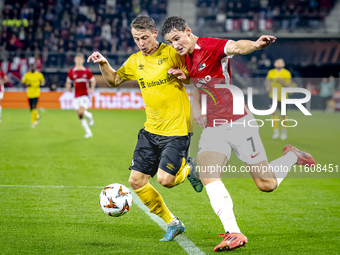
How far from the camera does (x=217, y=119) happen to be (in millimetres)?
4344

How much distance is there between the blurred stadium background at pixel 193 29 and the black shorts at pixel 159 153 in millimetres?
20475

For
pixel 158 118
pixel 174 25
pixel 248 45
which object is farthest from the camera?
pixel 158 118

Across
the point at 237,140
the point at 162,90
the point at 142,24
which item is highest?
the point at 142,24

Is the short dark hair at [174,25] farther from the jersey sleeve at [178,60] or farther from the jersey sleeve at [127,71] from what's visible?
the jersey sleeve at [127,71]

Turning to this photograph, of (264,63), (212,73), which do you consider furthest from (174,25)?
(264,63)

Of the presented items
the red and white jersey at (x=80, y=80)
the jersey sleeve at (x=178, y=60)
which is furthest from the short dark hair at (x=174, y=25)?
the red and white jersey at (x=80, y=80)

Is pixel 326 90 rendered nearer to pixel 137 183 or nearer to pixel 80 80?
pixel 80 80

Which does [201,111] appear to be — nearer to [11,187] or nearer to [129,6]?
[11,187]

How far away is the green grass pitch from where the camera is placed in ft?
13.6

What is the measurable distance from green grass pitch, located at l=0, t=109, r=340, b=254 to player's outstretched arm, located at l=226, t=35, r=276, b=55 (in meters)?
1.76

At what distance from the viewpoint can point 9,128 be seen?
14.4 m

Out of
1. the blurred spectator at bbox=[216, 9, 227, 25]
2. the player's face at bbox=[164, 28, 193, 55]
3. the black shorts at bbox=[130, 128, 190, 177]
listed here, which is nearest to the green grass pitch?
the black shorts at bbox=[130, 128, 190, 177]

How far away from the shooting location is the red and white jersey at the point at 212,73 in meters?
4.12

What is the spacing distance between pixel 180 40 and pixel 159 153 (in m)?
1.17
